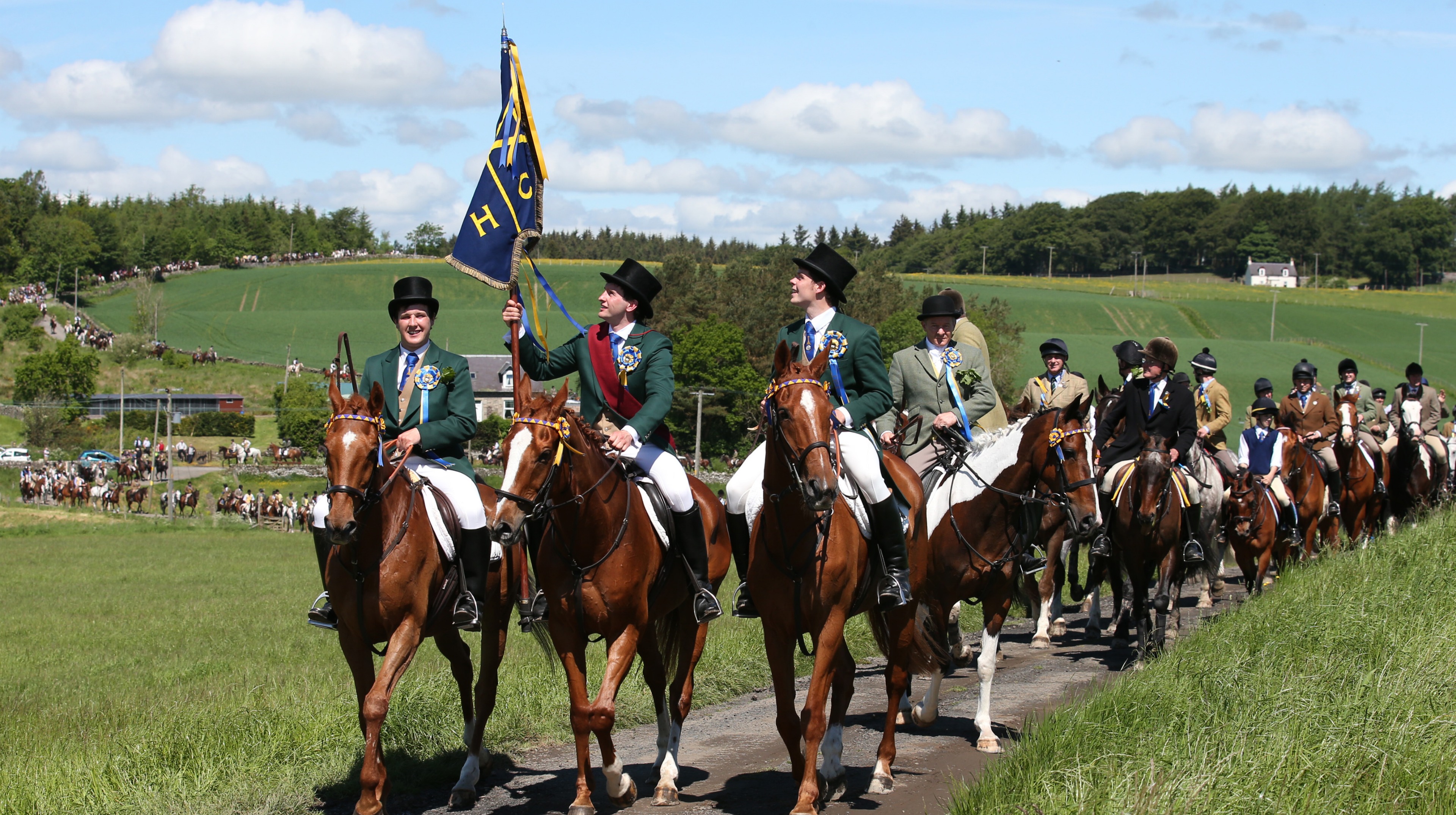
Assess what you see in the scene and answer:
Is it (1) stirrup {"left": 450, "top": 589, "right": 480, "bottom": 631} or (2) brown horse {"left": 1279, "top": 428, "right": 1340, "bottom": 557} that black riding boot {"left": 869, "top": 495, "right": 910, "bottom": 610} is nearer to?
(1) stirrup {"left": 450, "top": 589, "right": 480, "bottom": 631}

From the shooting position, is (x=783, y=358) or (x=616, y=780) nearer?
(x=783, y=358)

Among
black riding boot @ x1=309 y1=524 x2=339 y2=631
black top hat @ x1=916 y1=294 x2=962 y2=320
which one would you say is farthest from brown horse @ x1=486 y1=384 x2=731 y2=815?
black top hat @ x1=916 y1=294 x2=962 y2=320

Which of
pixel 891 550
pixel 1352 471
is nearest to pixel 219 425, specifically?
pixel 1352 471

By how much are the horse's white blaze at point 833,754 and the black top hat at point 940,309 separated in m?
3.93

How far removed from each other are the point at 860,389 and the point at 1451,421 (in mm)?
20058

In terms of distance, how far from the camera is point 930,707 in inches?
366

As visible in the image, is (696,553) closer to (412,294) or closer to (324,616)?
(324,616)

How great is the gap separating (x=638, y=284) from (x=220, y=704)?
18.6 ft

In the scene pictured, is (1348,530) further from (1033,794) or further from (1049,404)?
(1033,794)

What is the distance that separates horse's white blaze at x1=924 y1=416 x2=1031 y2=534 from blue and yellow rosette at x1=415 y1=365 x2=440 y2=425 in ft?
13.1

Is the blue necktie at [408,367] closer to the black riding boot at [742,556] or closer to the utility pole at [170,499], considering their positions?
the black riding boot at [742,556]

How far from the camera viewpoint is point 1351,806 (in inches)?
231

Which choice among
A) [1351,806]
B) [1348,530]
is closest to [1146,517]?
[1351,806]

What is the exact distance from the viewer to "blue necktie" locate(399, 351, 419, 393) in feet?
26.3
